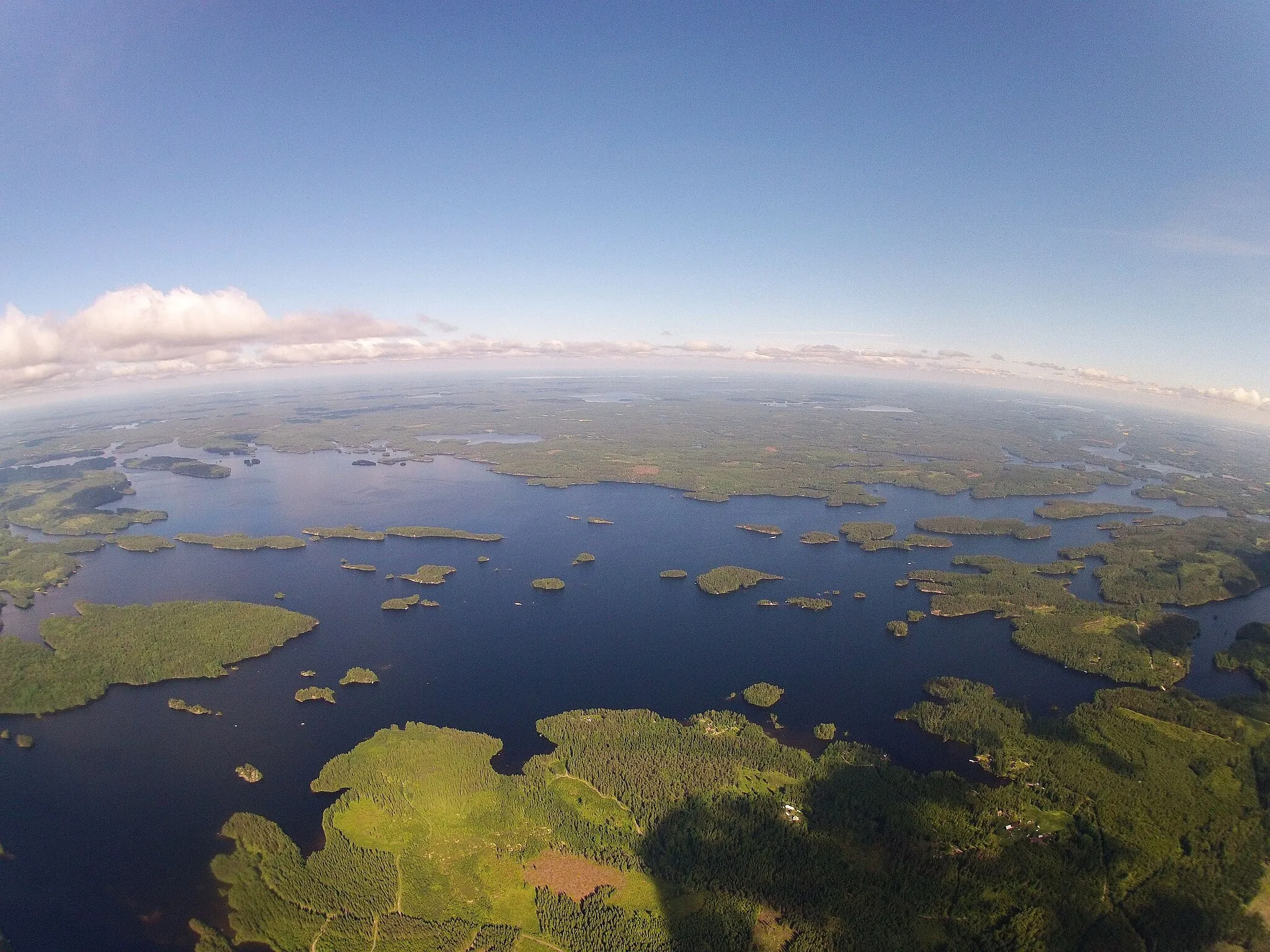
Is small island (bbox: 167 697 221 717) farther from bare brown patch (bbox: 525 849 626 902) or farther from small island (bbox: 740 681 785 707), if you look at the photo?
small island (bbox: 740 681 785 707)

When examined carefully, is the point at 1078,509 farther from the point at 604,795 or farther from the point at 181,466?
the point at 181,466


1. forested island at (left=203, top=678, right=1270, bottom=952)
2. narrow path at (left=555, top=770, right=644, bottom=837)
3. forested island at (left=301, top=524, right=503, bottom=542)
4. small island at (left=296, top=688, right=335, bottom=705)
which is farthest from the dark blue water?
narrow path at (left=555, top=770, right=644, bottom=837)

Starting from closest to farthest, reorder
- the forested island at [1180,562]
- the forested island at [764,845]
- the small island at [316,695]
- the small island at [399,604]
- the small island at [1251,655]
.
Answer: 1. the forested island at [764,845]
2. the small island at [316,695]
3. the small island at [1251,655]
4. the small island at [399,604]
5. the forested island at [1180,562]

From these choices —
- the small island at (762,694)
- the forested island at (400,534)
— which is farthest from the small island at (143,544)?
the small island at (762,694)

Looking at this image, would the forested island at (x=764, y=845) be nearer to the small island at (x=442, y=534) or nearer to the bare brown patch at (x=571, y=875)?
the bare brown patch at (x=571, y=875)

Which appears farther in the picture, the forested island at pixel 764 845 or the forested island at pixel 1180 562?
the forested island at pixel 1180 562

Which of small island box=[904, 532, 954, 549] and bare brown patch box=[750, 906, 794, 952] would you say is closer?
bare brown patch box=[750, 906, 794, 952]

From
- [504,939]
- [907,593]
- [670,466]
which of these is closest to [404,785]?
[504,939]
